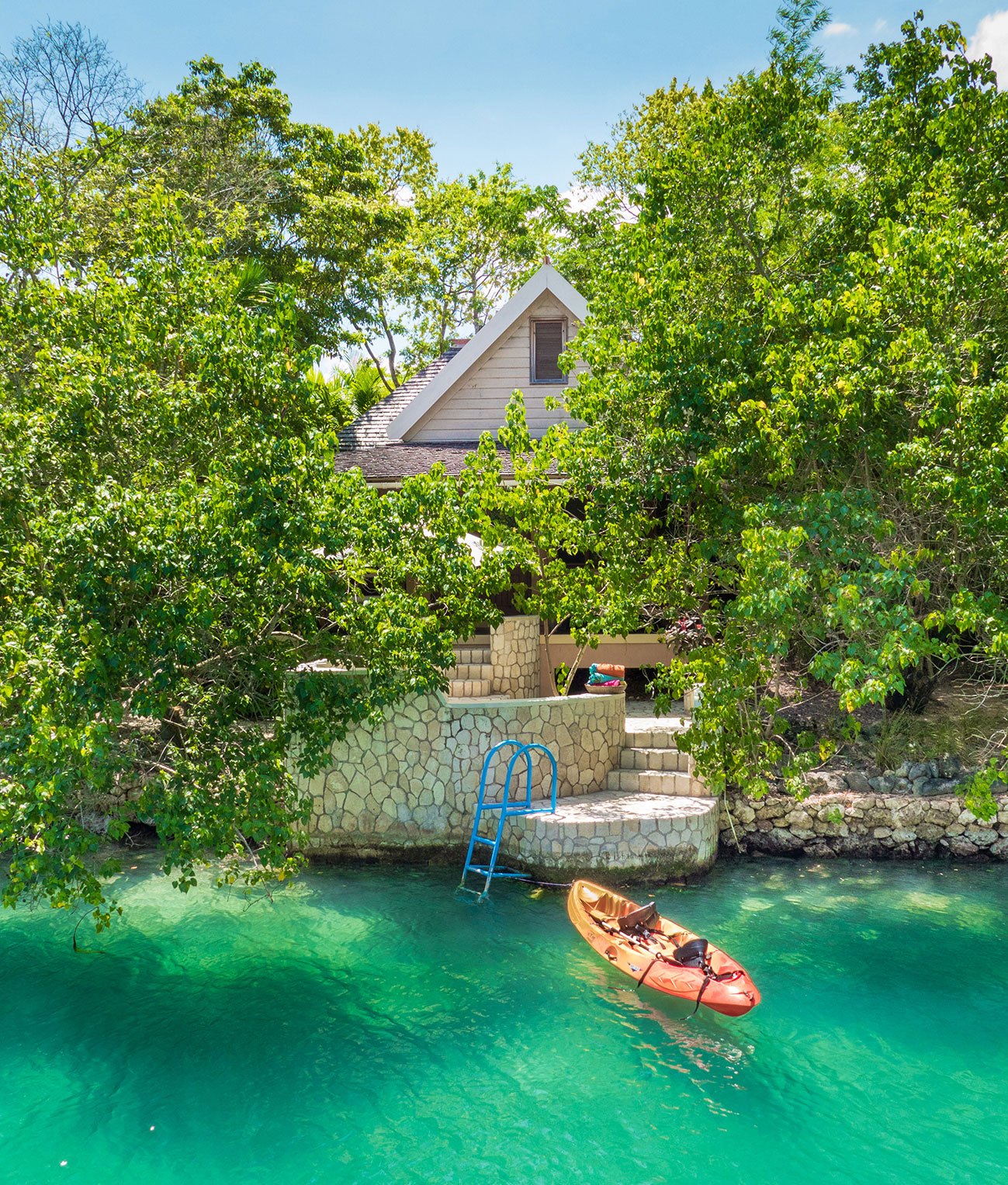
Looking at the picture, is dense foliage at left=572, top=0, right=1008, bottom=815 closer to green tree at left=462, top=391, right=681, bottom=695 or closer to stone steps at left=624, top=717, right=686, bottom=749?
green tree at left=462, top=391, right=681, bottom=695

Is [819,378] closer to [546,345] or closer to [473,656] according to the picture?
[473,656]

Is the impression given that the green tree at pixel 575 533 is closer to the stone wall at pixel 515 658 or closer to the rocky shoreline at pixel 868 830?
the stone wall at pixel 515 658

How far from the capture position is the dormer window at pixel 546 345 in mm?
19344

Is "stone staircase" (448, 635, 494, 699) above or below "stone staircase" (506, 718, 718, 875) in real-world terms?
above

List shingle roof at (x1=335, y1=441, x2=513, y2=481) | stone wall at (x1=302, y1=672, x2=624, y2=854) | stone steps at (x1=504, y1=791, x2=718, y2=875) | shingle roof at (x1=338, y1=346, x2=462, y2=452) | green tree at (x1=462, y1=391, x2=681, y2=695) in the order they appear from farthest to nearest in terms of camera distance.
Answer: shingle roof at (x1=338, y1=346, x2=462, y2=452)
shingle roof at (x1=335, y1=441, x2=513, y2=481)
stone wall at (x1=302, y1=672, x2=624, y2=854)
green tree at (x1=462, y1=391, x2=681, y2=695)
stone steps at (x1=504, y1=791, x2=718, y2=875)

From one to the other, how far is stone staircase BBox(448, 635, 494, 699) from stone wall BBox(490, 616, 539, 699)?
0.19 meters

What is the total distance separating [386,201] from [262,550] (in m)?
22.7

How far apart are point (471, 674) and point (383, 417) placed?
24.2ft

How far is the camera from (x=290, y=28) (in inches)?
583

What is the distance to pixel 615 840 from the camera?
13.1 m

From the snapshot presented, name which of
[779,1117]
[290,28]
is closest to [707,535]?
[779,1117]

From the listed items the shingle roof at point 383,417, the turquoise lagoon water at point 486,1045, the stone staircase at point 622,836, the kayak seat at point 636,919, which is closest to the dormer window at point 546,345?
the shingle roof at point 383,417

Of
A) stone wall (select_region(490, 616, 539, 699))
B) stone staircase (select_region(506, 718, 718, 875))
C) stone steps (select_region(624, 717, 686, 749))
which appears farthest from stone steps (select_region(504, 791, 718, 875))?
stone wall (select_region(490, 616, 539, 699))

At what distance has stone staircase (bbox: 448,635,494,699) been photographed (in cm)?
1645
